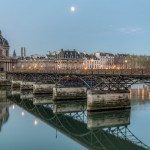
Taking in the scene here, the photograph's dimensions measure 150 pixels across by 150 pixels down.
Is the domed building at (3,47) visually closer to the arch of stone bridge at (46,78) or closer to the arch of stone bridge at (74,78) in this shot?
the arch of stone bridge at (46,78)

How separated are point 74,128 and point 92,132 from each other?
3.27 meters

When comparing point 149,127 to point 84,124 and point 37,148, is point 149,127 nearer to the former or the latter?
point 84,124

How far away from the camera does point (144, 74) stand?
42156 millimetres

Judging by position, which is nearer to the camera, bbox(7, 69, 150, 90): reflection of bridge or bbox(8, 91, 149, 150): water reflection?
bbox(8, 91, 149, 150): water reflection

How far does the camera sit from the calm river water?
106ft

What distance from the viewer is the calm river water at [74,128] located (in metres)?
32.3

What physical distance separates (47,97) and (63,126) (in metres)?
32.3

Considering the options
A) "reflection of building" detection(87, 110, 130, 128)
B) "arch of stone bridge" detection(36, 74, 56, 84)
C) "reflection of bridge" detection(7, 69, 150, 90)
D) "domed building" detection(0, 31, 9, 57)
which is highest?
"domed building" detection(0, 31, 9, 57)

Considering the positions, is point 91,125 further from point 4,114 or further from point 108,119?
point 4,114

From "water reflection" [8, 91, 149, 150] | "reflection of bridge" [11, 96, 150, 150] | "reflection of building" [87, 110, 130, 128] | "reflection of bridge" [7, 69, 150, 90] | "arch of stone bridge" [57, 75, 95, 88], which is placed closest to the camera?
"reflection of bridge" [11, 96, 150, 150]

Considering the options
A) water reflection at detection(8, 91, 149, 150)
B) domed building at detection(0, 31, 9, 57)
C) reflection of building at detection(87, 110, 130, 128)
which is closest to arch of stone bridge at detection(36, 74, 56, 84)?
water reflection at detection(8, 91, 149, 150)

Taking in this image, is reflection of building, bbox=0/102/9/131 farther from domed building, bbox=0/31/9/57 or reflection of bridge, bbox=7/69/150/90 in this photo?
domed building, bbox=0/31/9/57

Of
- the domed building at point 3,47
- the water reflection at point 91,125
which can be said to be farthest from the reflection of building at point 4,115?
the domed building at point 3,47

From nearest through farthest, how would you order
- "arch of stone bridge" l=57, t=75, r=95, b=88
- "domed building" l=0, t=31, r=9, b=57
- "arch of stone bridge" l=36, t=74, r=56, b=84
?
1. "arch of stone bridge" l=57, t=75, r=95, b=88
2. "arch of stone bridge" l=36, t=74, r=56, b=84
3. "domed building" l=0, t=31, r=9, b=57
